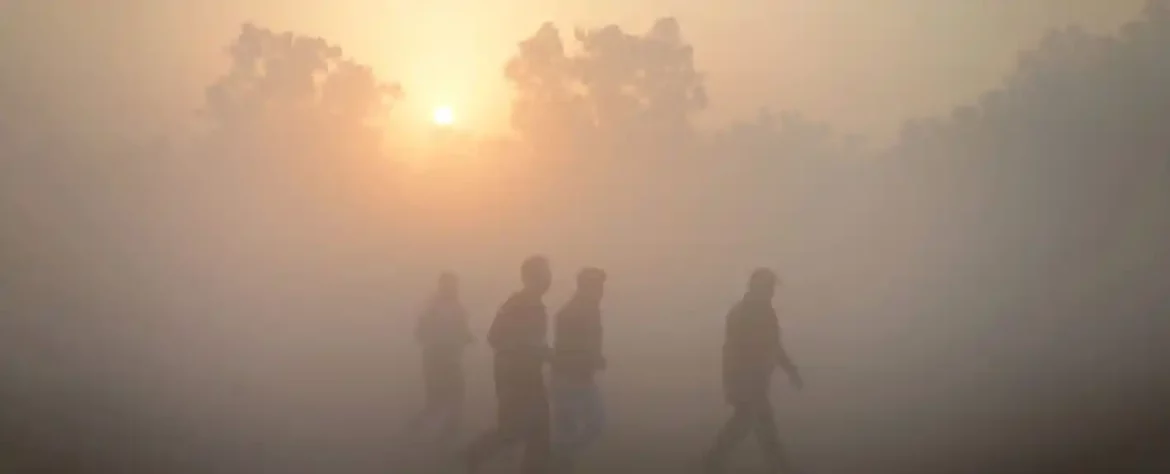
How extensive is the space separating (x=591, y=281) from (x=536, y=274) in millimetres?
87

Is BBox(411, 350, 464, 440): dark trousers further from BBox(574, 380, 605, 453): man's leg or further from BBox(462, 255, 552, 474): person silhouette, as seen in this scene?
BBox(574, 380, 605, 453): man's leg

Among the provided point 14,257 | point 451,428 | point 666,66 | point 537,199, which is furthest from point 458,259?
point 14,257

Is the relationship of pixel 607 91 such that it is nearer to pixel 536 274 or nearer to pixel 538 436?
pixel 536 274

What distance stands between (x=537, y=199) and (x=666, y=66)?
0.96 feet

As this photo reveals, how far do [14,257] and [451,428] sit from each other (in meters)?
0.75

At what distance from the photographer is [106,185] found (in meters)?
1.29

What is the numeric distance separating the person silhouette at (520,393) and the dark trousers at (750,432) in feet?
Answer: 0.90

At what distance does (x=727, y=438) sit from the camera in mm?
1318

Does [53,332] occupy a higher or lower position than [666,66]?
lower

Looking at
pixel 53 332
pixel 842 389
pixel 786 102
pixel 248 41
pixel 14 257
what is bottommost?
pixel 842 389

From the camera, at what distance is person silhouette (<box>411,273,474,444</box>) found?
1.29 metres

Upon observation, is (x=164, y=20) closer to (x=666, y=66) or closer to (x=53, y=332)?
(x=53, y=332)

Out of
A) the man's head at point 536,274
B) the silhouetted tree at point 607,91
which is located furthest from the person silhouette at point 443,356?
the silhouetted tree at point 607,91

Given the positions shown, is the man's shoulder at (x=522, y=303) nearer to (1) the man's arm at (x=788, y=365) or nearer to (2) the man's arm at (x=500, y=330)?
(2) the man's arm at (x=500, y=330)
